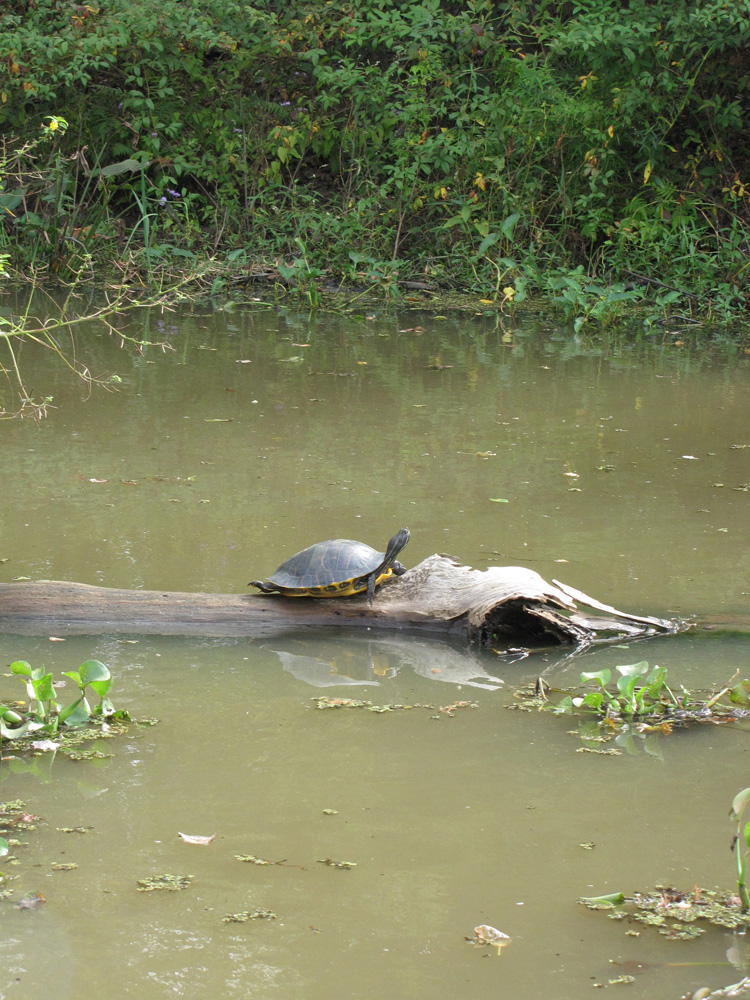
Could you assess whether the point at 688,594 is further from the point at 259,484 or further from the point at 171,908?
the point at 171,908

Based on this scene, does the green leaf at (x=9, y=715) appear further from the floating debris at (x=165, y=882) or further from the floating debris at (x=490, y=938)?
the floating debris at (x=490, y=938)

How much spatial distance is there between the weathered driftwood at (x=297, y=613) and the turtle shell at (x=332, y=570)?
3.4 inches

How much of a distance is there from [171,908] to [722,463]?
436 centimetres

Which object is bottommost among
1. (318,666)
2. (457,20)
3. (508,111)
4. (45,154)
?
(318,666)

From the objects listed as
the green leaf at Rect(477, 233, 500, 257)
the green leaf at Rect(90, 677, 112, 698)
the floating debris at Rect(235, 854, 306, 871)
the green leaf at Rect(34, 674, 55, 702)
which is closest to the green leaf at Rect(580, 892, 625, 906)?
the floating debris at Rect(235, 854, 306, 871)

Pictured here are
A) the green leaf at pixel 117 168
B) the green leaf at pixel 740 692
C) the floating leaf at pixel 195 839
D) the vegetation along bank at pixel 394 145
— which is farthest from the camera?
the green leaf at pixel 117 168

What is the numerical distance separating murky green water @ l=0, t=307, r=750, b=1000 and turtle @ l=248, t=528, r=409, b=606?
0.20 meters

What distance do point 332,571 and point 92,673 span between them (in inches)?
41.7

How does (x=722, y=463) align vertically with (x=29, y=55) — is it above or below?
below

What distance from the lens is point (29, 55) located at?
38.2 ft

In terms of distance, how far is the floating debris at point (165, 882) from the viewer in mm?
2443

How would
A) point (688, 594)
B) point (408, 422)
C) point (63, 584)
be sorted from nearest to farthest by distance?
1. point (63, 584)
2. point (688, 594)
3. point (408, 422)

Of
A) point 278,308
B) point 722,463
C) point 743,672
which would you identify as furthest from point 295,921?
point 278,308

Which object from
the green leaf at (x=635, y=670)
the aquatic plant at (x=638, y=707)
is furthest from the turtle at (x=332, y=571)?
the green leaf at (x=635, y=670)
